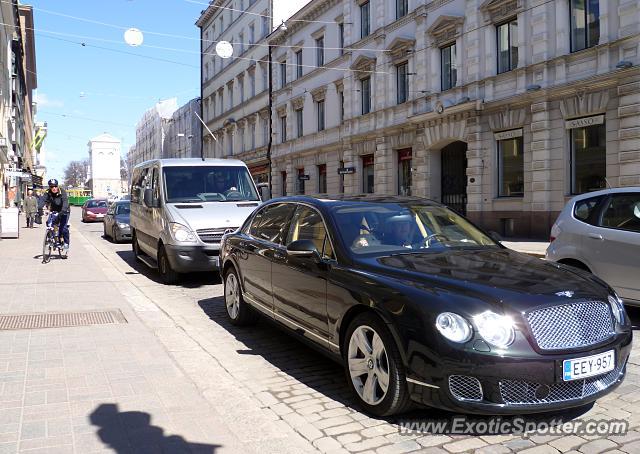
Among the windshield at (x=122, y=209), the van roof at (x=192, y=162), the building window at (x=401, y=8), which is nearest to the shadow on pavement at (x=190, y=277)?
the van roof at (x=192, y=162)

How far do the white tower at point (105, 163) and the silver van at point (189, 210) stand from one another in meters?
111

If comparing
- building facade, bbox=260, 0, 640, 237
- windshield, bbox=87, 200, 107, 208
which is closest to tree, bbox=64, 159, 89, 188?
windshield, bbox=87, 200, 107, 208

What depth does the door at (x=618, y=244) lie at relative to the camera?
6535 millimetres

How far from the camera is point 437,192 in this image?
25344 millimetres

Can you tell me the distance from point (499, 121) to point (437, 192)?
16.6 ft

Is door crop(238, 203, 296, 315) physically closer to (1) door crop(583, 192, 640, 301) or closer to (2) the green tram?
(1) door crop(583, 192, 640, 301)

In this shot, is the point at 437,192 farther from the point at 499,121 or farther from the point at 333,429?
the point at 333,429

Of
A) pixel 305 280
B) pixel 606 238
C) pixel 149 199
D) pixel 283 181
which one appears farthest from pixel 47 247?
pixel 283 181

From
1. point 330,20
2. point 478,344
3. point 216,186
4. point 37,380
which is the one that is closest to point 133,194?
point 216,186

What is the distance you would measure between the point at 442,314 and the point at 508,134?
18.9 meters

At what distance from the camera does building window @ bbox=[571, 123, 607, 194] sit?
17906 millimetres

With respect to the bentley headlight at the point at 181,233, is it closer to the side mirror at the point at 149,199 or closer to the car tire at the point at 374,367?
the side mirror at the point at 149,199

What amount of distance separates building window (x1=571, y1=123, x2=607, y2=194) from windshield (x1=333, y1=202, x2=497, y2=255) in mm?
14679

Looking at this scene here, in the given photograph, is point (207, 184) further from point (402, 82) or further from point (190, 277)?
point (402, 82)
